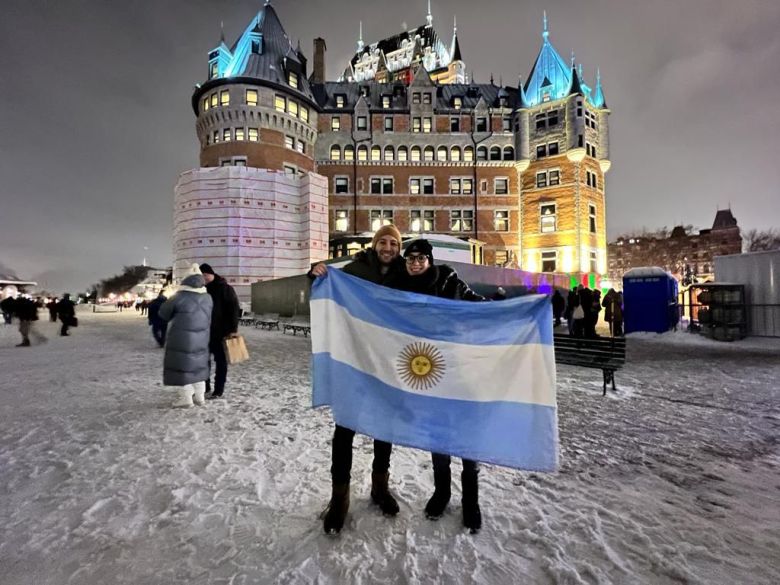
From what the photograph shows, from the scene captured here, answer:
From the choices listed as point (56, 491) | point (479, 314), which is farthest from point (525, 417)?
point (56, 491)

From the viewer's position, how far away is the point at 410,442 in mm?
2873

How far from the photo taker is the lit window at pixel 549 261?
36.9 m

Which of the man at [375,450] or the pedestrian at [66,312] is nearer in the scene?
the man at [375,450]

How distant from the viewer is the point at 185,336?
19.1 feet

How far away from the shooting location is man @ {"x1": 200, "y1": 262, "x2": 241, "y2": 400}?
6.54 metres

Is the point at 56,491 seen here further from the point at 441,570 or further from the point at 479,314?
the point at 479,314

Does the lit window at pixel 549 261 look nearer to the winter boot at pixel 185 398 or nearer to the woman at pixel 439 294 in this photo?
the winter boot at pixel 185 398

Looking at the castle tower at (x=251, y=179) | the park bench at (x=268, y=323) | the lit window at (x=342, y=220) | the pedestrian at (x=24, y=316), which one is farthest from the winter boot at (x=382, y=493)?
the lit window at (x=342, y=220)

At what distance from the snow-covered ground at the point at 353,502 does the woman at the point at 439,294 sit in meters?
0.14

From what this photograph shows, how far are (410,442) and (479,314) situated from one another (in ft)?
3.63

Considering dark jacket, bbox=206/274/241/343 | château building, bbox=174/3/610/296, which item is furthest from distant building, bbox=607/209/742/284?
dark jacket, bbox=206/274/241/343

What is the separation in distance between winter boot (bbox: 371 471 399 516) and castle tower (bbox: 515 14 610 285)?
117 ft

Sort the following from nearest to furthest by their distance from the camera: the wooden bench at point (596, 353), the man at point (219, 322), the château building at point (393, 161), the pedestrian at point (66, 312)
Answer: the man at point (219, 322), the wooden bench at point (596, 353), the pedestrian at point (66, 312), the château building at point (393, 161)

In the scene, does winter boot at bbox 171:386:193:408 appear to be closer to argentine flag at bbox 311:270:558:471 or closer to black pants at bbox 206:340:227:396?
black pants at bbox 206:340:227:396
